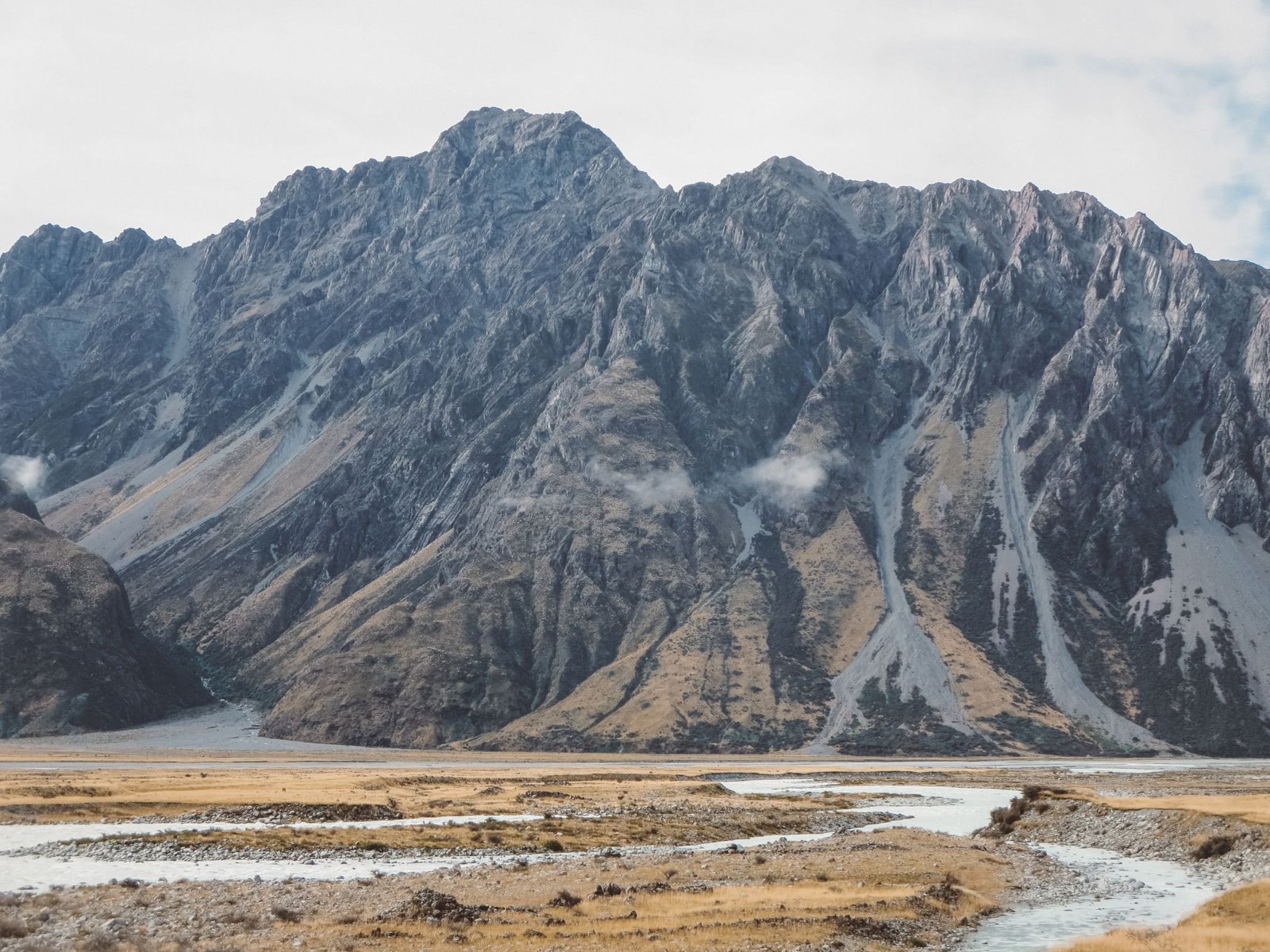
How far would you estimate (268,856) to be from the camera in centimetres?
5594

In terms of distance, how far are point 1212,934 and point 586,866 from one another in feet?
95.8

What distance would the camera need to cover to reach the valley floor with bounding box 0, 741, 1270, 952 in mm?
36781

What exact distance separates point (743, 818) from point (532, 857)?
87.3 feet

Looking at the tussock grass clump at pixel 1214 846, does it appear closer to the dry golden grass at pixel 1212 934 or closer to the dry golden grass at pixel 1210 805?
the dry golden grass at pixel 1210 805

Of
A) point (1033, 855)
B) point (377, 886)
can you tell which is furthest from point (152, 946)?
point (1033, 855)

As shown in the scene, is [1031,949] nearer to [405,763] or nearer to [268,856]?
[268,856]

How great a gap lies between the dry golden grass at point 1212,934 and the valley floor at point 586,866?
163 millimetres

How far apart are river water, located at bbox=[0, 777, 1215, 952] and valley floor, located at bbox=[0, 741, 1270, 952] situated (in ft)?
1.02

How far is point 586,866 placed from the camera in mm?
54312

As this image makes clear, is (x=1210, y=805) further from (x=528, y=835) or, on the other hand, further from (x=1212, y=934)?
(x=528, y=835)

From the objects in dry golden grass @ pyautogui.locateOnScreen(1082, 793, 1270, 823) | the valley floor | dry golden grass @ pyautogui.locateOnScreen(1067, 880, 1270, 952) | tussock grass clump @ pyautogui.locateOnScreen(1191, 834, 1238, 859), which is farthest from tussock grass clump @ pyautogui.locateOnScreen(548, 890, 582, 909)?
dry golden grass @ pyautogui.locateOnScreen(1082, 793, 1270, 823)

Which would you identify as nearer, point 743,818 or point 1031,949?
point 1031,949

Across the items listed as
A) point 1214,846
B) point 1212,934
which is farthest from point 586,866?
point 1214,846

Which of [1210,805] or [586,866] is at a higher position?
[586,866]
